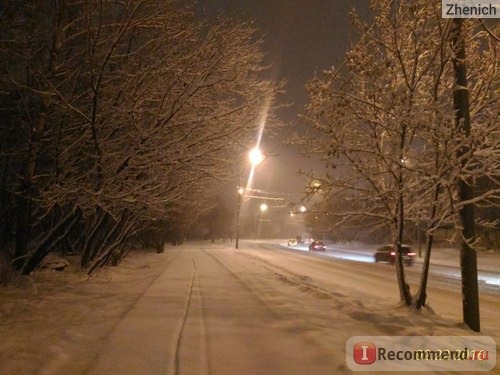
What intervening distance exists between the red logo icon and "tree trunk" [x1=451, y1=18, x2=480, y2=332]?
2317mm

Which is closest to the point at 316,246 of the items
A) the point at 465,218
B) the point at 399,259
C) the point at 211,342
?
the point at 399,259

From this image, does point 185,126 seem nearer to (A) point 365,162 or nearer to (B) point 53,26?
(B) point 53,26

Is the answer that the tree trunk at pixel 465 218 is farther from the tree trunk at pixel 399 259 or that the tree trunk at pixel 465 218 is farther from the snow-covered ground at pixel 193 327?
the tree trunk at pixel 399 259

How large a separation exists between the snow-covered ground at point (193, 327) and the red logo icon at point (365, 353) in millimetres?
200

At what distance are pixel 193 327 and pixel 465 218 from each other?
15.1ft

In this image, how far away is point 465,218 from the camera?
822 centimetres

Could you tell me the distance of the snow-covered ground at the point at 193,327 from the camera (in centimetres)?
596

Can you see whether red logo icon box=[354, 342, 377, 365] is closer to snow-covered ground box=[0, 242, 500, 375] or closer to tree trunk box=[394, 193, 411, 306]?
snow-covered ground box=[0, 242, 500, 375]

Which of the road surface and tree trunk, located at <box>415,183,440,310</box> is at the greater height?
tree trunk, located at <box>415,183,440,310</box>

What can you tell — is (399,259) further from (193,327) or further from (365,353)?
(193,327)

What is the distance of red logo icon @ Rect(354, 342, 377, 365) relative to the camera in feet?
20.0

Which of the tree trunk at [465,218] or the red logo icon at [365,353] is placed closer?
the red logo icon at [365,353]

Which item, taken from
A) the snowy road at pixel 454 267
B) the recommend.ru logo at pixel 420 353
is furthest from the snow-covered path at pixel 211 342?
the snowy road at pixel 454 267

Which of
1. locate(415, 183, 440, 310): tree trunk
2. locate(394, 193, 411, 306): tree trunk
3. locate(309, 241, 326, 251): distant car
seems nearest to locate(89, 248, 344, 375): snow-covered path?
locate(394, 193, 411, 306): tree trunk
